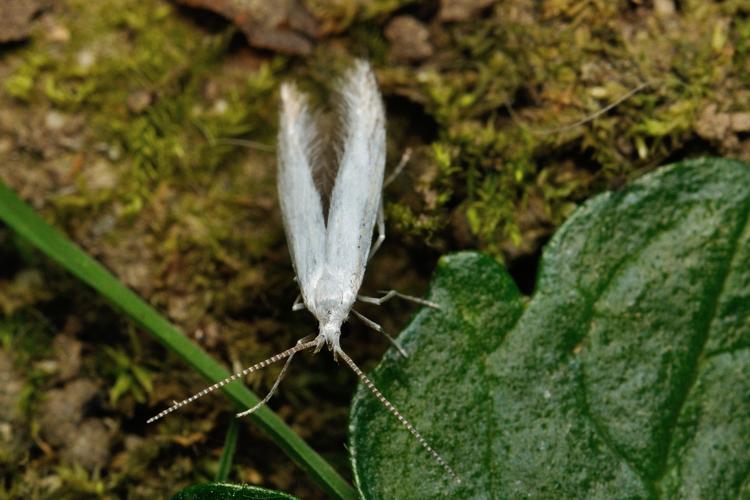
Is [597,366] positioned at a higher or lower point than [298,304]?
higher

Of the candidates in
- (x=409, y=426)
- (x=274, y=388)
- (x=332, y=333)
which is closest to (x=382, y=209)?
(x=332, y=333)

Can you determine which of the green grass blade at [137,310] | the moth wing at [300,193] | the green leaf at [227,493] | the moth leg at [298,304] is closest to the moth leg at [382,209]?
the moth wing at [300,193]

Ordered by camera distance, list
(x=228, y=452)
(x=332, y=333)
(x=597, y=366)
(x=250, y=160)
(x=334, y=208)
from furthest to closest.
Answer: (x=250, y=160), (x=334, y=208), (x=228, y=452), (x=332, y=333), (x=597, y=366)

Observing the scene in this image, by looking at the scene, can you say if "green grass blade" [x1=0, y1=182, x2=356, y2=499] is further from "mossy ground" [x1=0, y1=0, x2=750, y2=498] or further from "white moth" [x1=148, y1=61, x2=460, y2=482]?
"mossy ground" [x1=0, y1=0, x2=750, y2=498]

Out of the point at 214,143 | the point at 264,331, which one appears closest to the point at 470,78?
the point at 214,143

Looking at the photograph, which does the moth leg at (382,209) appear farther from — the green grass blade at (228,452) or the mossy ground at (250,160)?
the green grass blade at (228,452)

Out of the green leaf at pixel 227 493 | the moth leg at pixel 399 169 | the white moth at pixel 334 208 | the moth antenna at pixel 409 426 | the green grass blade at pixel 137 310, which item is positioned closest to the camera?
the green leaf at pixel 227 493

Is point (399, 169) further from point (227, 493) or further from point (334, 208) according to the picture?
point (227, 493)
